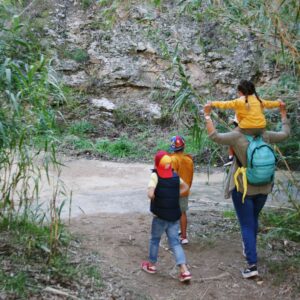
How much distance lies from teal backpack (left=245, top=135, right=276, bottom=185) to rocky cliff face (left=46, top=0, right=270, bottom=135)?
7868mm

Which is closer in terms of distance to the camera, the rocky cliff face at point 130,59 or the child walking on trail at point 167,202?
the child walking on trail at point 167,202


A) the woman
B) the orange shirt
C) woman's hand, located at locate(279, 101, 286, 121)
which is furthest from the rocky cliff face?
the woman

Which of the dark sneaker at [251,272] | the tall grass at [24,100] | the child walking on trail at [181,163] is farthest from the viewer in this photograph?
the child walking on trail at [181,163]

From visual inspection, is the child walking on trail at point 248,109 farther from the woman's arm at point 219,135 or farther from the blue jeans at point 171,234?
the blue jeans at point 171,234

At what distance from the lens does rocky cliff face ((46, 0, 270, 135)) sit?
1180cm

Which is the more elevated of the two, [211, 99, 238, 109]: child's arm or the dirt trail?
[211, 99, 238, 109]: child's arm

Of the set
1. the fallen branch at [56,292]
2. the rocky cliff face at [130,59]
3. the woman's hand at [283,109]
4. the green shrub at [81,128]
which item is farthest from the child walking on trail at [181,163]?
the rocky cliff face at [130,59]

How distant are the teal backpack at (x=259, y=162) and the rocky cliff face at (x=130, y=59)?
787 cm

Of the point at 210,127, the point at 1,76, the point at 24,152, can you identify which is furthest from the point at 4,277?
the point at 210,127

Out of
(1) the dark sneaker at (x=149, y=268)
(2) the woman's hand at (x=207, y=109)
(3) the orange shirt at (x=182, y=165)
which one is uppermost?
(2) the woman's hand at (x=207, y=109)

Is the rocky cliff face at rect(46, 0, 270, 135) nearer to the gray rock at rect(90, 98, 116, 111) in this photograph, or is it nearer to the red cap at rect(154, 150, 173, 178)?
the gray rock at rect(90, 98, 116, 111)

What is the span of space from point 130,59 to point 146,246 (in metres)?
8.31

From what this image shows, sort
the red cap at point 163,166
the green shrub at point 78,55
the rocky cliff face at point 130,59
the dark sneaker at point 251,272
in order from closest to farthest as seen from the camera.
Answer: the red cap at point 163,166
the dark sneaker at point 251,272
the rocky cliff face at point 130,59
the green shrub at point 78,55

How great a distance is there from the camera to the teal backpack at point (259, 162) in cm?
368
